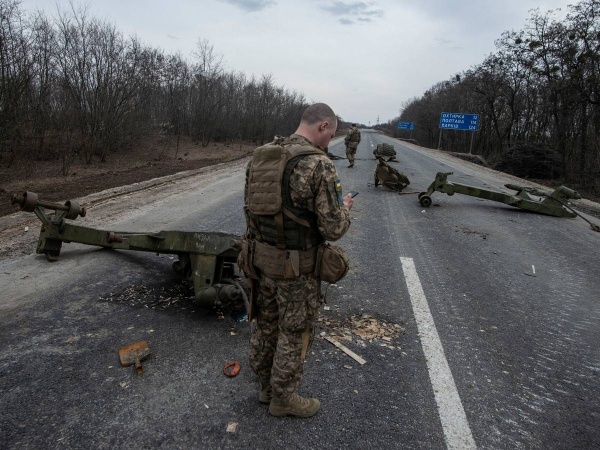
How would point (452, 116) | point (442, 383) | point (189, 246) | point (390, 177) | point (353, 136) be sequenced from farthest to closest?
point (452, 116) < point (353, 136) < point (390, 177) < point (189, 246) < point (442, 383)

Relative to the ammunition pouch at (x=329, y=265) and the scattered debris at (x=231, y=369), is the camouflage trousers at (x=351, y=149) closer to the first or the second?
the scattered debris at (x=231, y=369)

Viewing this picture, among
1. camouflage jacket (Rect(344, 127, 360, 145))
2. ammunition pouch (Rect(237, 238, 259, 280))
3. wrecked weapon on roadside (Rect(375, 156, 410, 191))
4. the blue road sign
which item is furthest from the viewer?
the blue road sign

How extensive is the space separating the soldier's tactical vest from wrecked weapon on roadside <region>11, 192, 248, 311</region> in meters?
1.07

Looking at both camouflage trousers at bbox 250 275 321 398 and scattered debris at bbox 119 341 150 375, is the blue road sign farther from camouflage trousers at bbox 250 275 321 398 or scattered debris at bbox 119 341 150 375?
scattered debris at bbox 119 341 150 375

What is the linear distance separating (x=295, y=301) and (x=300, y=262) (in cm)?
24

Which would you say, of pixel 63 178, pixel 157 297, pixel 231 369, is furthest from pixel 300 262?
pixel 63 178

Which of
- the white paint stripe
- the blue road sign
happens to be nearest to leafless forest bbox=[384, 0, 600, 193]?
the blue road sign

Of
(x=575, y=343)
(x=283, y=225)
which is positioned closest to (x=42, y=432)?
(x=283, y=225)

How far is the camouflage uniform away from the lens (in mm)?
2289

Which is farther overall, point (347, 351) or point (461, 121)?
point (461, 121)

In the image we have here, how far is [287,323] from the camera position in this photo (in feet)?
7.91

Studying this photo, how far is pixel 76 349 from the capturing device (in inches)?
120

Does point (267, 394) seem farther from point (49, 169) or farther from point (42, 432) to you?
point (49, 169)

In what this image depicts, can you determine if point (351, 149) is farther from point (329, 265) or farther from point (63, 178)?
point (329, 265)
